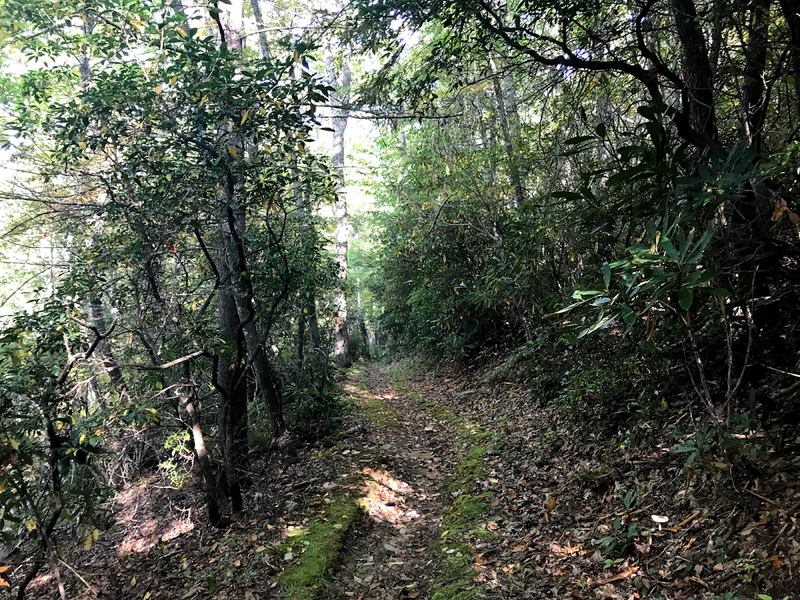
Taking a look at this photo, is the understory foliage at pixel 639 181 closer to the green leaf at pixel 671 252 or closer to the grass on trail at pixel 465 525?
the green leaf at pixel 671 252

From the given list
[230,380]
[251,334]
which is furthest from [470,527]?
[251,334]

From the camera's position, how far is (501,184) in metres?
9.09

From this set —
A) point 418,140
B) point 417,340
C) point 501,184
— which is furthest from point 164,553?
point 417,340

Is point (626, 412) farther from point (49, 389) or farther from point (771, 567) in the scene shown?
point (49, 389)

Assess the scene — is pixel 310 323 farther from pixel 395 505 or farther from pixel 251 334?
pixel 395 505

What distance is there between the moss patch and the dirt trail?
0.12 meters

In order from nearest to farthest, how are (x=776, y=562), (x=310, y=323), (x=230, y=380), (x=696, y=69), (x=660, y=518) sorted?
(x=776, y=562)
(x=660, y=518)
(x=696, y=69)
(x=230, y=380)
(x=310, y=323)

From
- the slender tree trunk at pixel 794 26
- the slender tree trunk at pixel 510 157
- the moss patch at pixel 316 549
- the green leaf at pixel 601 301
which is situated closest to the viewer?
the green leaf at pixel 601 301

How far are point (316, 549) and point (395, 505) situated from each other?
1377 millimetres

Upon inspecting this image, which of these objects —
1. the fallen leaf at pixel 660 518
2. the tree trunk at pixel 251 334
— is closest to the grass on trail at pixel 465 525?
the fallen leaf at pixel 660 518

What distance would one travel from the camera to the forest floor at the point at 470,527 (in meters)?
3.03

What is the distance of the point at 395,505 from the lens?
578 centimetres

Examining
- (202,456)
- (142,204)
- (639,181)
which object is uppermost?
(142,204)

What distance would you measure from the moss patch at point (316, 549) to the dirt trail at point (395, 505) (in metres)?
0.12
